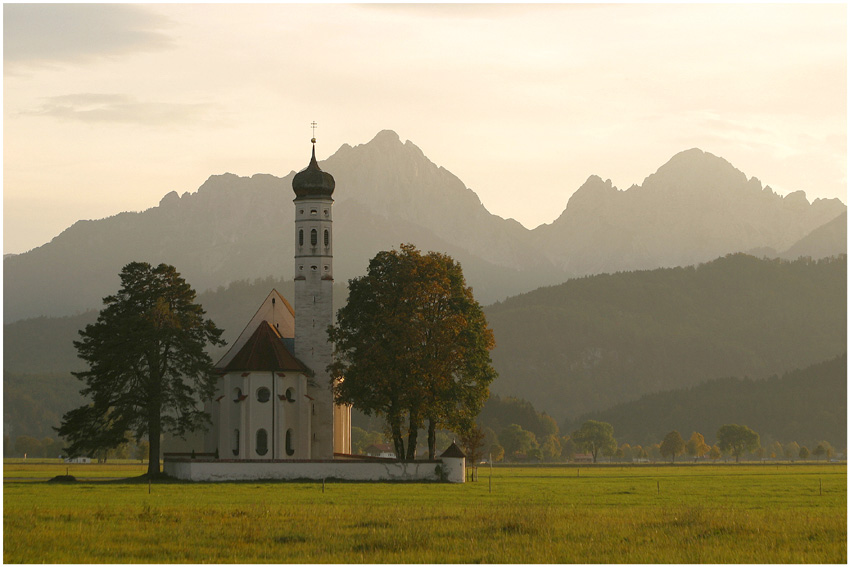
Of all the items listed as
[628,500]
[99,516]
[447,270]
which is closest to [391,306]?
[447,270]

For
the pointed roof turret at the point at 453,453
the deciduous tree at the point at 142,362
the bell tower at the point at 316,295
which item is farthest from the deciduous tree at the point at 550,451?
the deciduous tree at the point at 142,362

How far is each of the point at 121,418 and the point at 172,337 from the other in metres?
5.59

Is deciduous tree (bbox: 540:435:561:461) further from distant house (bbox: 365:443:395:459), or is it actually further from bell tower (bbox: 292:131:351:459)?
bell tower (bbox: 292:131:351:459)

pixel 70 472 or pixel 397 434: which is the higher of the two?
pixel 397 434

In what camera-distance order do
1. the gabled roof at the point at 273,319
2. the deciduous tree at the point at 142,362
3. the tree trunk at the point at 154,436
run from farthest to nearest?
the gabled roof at the point at 273,319 → the tree trunk at the point at 154,436 → the deciduous tree at the point at 142,362

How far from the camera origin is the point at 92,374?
6994 centimetres

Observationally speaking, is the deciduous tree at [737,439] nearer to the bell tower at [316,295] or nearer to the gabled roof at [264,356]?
the bell tower at [316,295]

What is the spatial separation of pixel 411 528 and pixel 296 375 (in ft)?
151

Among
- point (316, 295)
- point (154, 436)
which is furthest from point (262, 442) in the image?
point (316, 295)

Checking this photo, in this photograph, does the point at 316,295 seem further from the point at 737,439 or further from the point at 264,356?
the point at 737,439

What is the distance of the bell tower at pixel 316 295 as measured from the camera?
8194 cm

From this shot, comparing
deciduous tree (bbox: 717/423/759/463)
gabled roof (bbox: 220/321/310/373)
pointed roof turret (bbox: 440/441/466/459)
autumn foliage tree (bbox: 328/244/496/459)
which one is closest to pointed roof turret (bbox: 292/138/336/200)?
gabled roof (bbox: 220/321/310/373)

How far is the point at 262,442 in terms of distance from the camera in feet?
258

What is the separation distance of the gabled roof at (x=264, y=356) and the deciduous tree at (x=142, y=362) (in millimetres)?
6330
